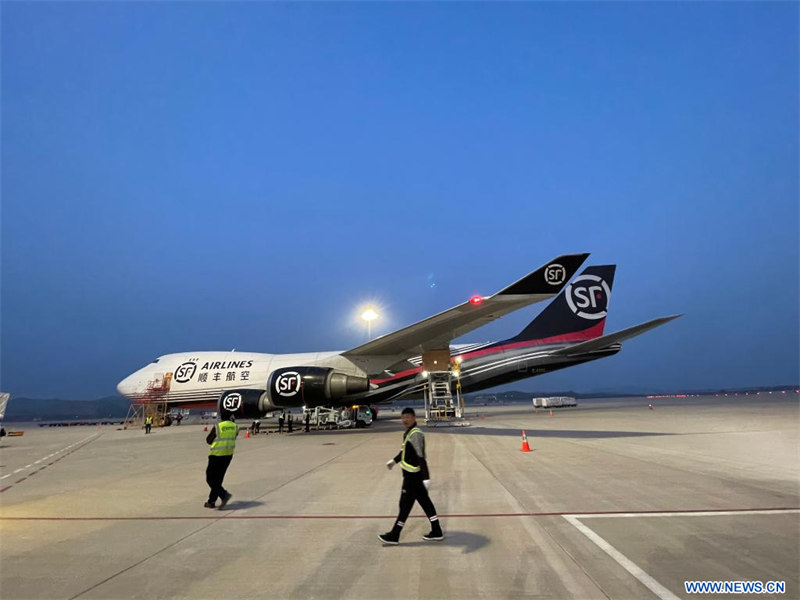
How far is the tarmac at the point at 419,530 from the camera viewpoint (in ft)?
12.6

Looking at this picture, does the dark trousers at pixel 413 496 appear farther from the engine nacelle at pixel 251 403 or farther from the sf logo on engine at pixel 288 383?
the engine nacelle at pixel 251 403

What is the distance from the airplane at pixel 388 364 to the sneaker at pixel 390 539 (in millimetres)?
12348

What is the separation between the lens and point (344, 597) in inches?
140

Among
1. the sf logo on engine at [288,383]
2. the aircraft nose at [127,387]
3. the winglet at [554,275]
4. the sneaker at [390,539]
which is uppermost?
the winglet at [554,275]

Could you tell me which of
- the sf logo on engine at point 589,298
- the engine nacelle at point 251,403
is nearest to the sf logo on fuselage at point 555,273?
the engine nacelle at point 251,403

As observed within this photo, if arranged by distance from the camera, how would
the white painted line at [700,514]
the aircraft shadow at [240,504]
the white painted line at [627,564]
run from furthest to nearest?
the aircraft shadow at [240,504] < the white painted line at [700,514] < the white painted line at [627,564]

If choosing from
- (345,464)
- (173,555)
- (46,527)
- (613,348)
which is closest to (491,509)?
(173,555)

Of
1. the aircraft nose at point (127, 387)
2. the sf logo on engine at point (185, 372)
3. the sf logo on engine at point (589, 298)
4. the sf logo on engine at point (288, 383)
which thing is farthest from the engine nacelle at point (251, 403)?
the sf logo on engine at point (589, 298)

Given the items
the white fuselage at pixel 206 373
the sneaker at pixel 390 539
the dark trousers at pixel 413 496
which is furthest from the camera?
the white fuselage at pixel 206 373

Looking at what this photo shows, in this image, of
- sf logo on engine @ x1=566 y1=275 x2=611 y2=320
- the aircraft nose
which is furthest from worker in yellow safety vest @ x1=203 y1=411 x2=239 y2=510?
the aircraft nose

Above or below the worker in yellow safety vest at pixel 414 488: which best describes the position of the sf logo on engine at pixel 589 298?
above

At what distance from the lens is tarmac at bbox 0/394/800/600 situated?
3848 mm

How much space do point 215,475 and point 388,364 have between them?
13360 mm

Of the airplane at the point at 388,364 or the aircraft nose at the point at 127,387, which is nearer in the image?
the airplane at the point at 388,364
